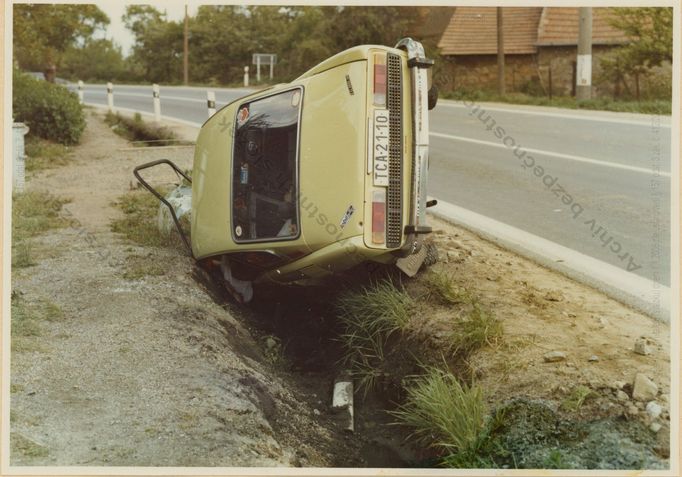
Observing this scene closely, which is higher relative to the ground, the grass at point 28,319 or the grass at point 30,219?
the grass at point 30,219

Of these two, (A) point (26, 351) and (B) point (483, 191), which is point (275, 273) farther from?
(B) point (483, 191)

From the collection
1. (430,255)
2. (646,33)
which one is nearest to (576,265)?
(430,255)

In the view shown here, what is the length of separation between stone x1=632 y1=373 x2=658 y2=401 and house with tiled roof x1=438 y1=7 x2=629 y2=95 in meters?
18.9

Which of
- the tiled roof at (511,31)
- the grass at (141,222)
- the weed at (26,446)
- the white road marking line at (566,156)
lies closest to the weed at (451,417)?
the weed at (26,446)

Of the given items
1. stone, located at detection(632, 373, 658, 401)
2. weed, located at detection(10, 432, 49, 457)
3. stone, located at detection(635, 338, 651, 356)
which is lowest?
weed, located at detection(10, 432, 49, 457)

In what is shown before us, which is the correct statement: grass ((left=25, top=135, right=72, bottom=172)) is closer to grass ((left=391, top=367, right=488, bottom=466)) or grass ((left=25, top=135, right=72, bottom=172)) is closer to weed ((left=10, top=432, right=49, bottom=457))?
weed ((left=10, top=432, right=49, bottom=457))

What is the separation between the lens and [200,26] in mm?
24109

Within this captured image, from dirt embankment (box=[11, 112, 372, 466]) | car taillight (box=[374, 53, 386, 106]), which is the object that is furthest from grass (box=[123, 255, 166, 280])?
car taillight (box=[374, 53, 386, 106])

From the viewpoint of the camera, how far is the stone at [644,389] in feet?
12.4

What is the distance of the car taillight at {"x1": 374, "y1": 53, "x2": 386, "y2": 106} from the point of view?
4.82 m

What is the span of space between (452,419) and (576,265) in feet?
8.63

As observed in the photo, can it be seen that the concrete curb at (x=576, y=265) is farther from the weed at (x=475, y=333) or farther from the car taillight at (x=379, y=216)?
the car taillight at (x=379, y=216)

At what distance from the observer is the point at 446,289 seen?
534 centimetres

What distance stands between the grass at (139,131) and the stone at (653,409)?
386 inches
